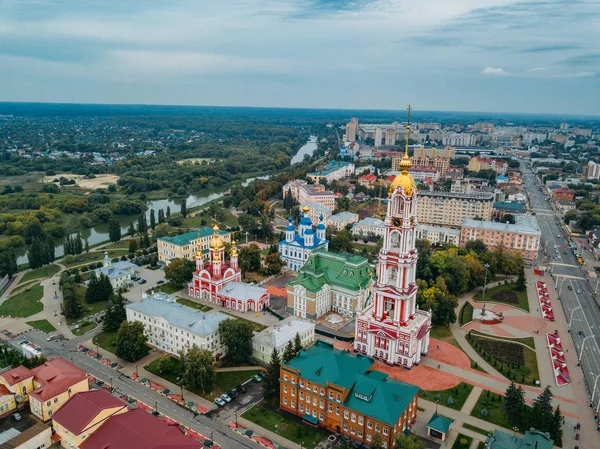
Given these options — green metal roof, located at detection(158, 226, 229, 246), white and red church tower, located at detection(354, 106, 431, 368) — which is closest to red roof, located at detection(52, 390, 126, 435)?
white and red church tower, located at detection(354, 106, 431, 368)

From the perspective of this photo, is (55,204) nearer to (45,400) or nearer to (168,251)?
(168,251)

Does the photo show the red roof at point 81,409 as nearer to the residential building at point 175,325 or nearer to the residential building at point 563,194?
the residential building at point 175,325

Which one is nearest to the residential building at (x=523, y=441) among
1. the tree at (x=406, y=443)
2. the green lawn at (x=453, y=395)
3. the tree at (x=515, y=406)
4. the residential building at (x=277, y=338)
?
the tree at (x=515, y=406)

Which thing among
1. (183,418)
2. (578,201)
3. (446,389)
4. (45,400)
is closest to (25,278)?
(45,400)

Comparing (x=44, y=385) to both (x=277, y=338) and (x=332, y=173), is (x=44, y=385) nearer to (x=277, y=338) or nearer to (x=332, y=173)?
(x=277, y=338)

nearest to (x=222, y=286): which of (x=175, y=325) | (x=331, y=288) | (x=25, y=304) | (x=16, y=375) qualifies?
(x=175, y=325)
